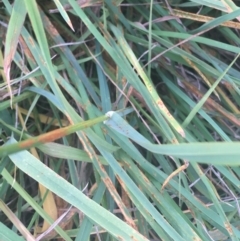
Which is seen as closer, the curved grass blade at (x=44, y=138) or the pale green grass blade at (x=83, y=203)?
the curved grass blade at (x=44, y=138)

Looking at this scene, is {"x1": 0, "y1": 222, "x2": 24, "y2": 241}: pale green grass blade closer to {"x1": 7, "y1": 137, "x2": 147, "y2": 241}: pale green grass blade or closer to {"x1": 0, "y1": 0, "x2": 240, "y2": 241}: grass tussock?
{"x1": 0, "y1": 0, "x2": 240, "y2": 241}: grass tussock

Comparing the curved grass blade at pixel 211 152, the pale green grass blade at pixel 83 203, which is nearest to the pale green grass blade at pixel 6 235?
the pale green grass blade at pixel 83 203

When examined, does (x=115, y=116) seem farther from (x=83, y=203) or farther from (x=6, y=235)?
(x=6, y=235)

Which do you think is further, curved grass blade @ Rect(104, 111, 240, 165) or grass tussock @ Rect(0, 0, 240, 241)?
grass tussock @ Rect(0, 0, 240, 241)

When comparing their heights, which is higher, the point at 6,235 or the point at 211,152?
the point at 211,152

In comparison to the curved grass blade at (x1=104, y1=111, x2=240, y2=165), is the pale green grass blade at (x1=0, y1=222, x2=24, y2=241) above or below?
Answer: below

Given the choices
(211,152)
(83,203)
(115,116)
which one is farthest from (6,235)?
(211,152)

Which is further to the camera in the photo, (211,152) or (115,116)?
(115,116)

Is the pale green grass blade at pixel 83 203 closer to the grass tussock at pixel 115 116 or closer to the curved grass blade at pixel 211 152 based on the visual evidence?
the grass tussock at pixel 115 116

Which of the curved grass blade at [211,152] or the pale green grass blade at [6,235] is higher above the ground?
the curved grass blade at [211,152]

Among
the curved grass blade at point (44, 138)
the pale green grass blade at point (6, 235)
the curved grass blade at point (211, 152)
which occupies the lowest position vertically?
the pale green grass blade at point (6, 235)

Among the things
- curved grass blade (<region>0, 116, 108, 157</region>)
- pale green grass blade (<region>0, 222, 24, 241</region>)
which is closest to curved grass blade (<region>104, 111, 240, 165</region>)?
curved grass blade (<region>0, 116, 108, 157</region>)
